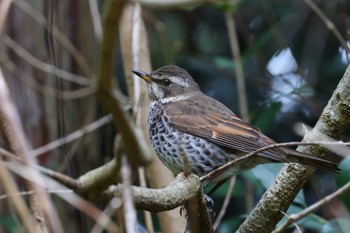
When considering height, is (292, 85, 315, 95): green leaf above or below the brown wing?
above

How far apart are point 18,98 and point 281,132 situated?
2099 millimetres

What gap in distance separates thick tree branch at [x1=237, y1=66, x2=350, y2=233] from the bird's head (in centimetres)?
150

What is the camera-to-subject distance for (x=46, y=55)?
506cm

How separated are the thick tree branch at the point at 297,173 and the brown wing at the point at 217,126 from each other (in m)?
0.58

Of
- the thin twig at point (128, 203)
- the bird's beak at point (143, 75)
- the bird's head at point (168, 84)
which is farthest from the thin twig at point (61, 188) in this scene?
the bird's head at point (168, 84)

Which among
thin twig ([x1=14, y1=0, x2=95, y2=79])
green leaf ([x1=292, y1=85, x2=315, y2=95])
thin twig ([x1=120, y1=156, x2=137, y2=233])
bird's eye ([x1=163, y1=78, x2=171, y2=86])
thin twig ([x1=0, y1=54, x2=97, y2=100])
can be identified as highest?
thin twig ([x1=14, y1=0, x2=95, y2=79])

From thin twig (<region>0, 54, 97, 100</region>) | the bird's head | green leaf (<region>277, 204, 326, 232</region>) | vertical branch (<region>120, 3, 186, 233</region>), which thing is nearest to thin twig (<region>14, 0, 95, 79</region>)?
thin twig (<region>0, 54, 97, 100</region>)

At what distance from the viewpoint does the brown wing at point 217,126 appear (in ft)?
13.0

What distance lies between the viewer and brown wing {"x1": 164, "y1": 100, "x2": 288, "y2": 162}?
13.0 ft

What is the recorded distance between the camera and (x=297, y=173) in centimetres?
331

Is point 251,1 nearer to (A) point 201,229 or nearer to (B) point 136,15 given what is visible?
(B) point 136,15

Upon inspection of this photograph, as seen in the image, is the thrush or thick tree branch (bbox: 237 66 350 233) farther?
the thrush

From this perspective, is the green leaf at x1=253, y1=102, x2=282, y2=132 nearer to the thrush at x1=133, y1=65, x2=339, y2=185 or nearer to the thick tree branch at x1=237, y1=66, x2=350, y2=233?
the thrush at x1=133, y1=65, x2=339, y2=185

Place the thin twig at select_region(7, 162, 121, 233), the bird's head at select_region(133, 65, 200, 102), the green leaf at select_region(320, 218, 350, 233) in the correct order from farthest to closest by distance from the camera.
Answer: the bird's head at select_region(133, 65, 200, 102), the green leaf at select_region(320, 218, 350, 233), the thin twig at select_region(7, 162, 121, 233)
